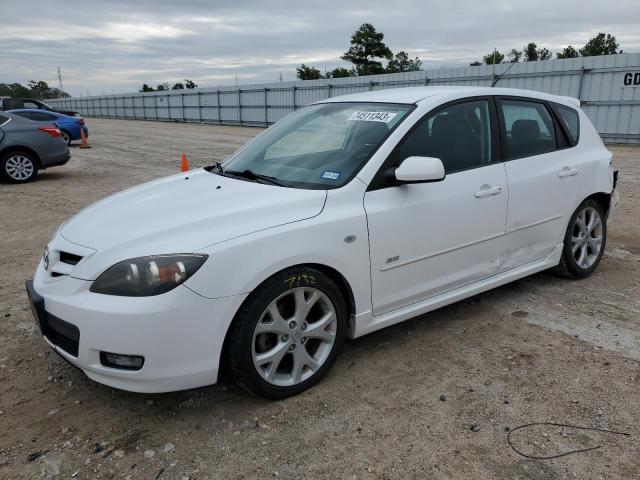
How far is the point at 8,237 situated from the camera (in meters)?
6.58

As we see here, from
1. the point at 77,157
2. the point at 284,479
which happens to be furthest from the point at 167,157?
the point at 284,479

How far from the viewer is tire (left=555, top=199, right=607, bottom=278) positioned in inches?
177

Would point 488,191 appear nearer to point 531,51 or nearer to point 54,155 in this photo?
point 54,155

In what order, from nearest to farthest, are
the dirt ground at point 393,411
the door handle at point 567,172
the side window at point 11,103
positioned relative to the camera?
the dirt ground at point 393,411
the door handle at point 567,172
the side window at point 11,103

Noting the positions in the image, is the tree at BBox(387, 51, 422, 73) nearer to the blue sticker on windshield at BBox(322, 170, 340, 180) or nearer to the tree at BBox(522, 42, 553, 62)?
the tree at BBox(522, 42, 553, 62)

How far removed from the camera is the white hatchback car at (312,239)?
2570mm

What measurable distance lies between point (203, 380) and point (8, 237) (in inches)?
202

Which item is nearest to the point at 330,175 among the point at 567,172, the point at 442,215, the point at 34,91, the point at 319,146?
the point at 319,146

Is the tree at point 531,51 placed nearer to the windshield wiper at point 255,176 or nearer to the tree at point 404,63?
the tree at point 404,63

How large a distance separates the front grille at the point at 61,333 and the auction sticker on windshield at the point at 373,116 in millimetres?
2161

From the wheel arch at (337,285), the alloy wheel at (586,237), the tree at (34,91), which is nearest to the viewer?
the wheel arch at (337,285)

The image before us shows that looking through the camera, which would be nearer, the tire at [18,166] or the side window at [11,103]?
the tire at [18,166]

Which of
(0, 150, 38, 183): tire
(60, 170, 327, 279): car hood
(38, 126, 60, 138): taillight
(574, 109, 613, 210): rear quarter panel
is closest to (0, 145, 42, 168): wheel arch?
(0, 150, 38, 183): tire

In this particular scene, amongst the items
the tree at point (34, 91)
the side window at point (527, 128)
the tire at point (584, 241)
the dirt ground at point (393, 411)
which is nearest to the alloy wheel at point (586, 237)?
the tire at point (584, 241)
